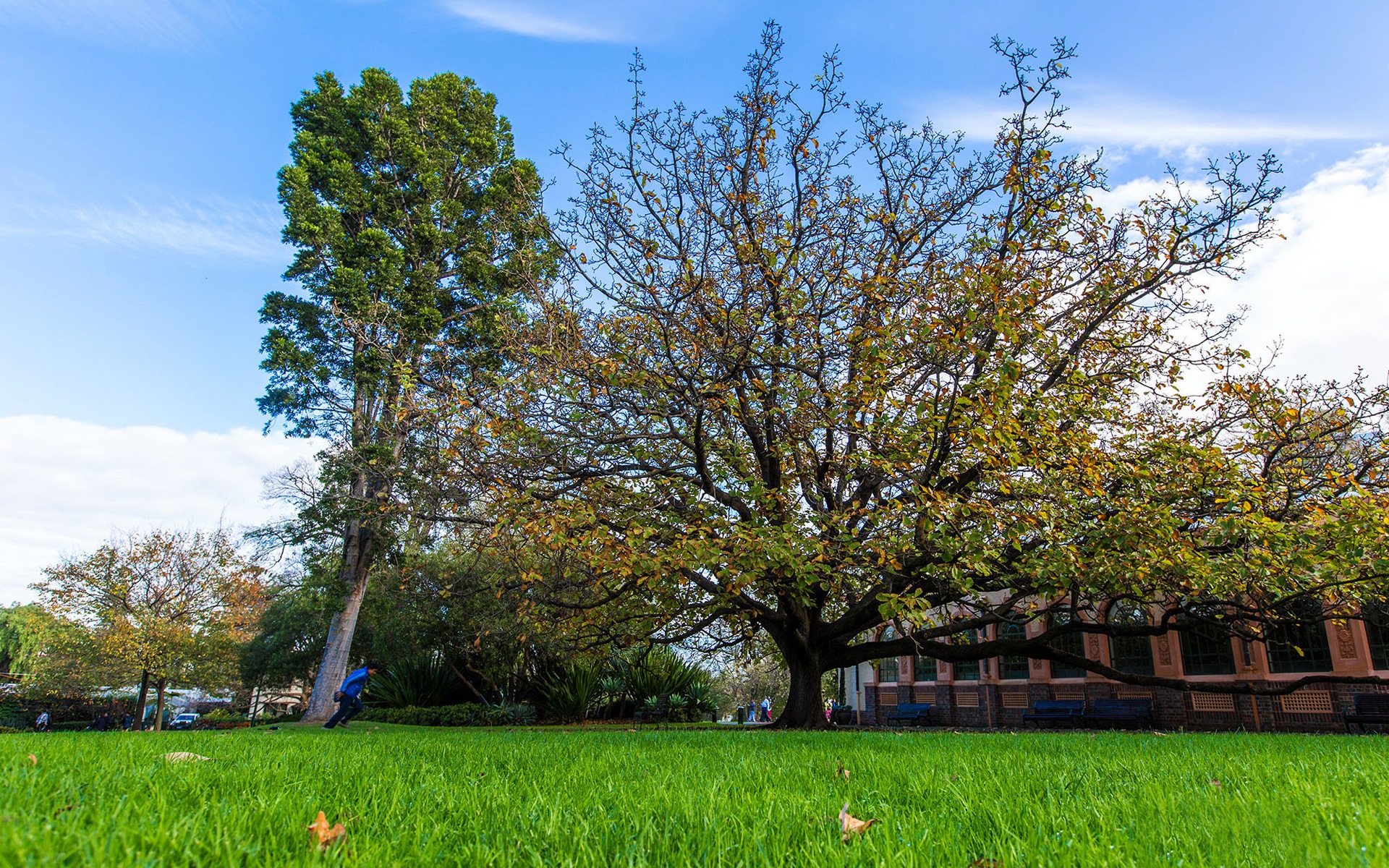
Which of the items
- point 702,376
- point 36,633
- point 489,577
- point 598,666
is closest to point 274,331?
point 489,577

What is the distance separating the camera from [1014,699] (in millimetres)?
28547

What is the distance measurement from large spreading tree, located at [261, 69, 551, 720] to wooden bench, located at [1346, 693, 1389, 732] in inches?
919

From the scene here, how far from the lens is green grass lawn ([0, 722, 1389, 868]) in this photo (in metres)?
2.09

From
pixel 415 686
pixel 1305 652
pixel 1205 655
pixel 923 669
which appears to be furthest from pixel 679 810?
pixel 923 669

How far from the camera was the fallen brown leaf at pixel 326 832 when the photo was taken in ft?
7.13

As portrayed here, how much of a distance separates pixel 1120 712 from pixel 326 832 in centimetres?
2811

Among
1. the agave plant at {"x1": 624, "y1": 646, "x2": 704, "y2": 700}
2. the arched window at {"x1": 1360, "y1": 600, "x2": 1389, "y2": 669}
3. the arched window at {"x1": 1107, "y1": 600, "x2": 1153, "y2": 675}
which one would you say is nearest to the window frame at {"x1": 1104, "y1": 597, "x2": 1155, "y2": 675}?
the arched window at {"x1": 1107, "y1": 600, "x2": 1153, "y2": 675}

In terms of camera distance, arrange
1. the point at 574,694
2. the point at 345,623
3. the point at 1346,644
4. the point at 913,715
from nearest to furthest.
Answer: the point at 1346,644 → the point at 345,623 → the point at 574,694 → the point at 913,715

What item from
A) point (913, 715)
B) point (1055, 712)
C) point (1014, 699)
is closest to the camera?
point (1055, 712)

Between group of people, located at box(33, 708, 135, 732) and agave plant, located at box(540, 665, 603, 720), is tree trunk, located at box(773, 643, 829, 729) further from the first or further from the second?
group of people, located at box(33, 708, 135, 732)

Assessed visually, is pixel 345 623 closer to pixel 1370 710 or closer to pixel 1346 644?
pixel 1370 710

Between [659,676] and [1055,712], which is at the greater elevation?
[659,676]

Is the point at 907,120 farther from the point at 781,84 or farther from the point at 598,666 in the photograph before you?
the point at 598,666

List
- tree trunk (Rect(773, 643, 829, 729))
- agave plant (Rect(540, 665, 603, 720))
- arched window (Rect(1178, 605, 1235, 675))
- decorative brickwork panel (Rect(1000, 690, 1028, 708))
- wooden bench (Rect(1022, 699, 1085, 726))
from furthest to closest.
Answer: decorative brickwork panel (Rect(1000, 690, 1028, 708))
wooden bench (Rect(1022, 699, 1085, 726))
arched window (Rect(1178, 605, 1235, 675))
agave plant (Rect(540, 665, 603, 720))
tree trunk (Rect(773, 643, 829, 729))
